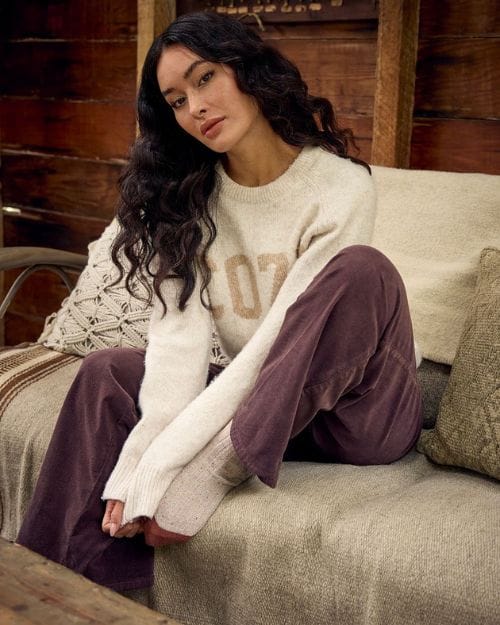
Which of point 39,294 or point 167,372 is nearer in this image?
point 167,372

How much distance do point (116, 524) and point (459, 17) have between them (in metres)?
1.44

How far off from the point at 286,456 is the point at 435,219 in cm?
61

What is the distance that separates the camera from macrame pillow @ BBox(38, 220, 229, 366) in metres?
2.00

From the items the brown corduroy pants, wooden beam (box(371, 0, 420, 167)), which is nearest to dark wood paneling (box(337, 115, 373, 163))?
wooden beam (box(371, 0, 420, 167))

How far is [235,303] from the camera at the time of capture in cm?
163

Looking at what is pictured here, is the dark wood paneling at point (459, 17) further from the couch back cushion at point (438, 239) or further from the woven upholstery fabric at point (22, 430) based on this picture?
the woven upholstery fabric at point (22, 430)

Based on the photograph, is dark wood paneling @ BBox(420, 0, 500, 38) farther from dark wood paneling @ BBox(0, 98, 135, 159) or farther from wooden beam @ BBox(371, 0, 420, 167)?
dark wood paneling @ BBox(0, 98, 135, 159)

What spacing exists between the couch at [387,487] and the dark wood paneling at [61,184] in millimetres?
936

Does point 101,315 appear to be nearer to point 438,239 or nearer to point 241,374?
point 241,374

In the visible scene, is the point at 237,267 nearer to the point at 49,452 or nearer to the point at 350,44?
the point at 49,452

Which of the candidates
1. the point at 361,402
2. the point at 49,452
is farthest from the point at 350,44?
the point at 49,452

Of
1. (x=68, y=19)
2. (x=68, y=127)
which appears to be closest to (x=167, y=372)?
(x=68, y=127)

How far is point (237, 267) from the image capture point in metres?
1.64

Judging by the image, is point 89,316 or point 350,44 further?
point 350,44
